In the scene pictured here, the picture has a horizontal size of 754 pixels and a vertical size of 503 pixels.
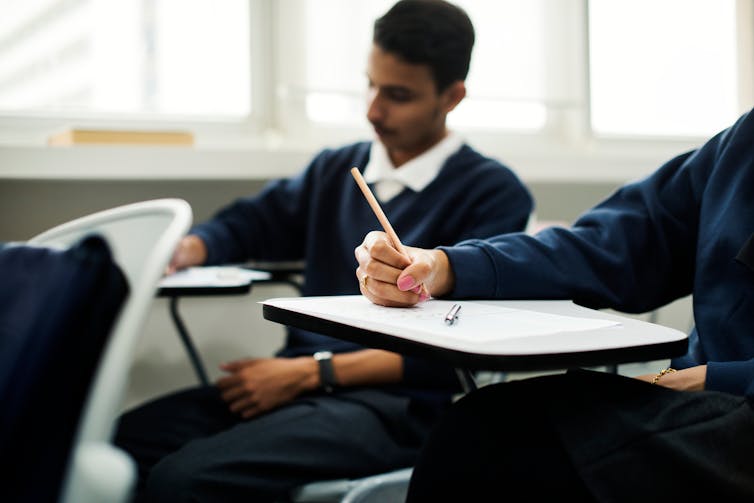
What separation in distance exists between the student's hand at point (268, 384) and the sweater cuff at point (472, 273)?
1.44ft

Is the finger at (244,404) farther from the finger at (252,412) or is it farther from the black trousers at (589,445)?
the black trousers at (589,445)

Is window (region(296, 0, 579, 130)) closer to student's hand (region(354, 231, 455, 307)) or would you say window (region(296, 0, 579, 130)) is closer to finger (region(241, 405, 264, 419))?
finger (region(241, 405, 264, 419))

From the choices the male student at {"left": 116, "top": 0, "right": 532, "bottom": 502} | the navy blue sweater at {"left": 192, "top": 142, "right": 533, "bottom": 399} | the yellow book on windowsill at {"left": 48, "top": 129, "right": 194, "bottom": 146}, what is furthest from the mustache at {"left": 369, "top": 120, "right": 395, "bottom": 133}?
the yellow book on windowsill at {"left": 48, "top": 129, "right": 194, "bottom": 146}

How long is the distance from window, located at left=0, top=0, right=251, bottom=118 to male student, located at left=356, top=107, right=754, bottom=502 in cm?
151

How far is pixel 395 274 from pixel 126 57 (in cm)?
166

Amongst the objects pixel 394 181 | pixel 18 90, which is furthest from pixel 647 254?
pixel 18 90

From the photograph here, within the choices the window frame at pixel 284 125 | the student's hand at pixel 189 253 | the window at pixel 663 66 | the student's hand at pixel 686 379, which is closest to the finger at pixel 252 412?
the student's hand at pixel 189 253

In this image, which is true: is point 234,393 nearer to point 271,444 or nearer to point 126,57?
point 271,444

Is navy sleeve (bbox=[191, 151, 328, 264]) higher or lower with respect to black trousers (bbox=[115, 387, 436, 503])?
higher

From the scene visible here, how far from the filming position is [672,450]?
759mm

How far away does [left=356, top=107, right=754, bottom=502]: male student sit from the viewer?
0.77 m

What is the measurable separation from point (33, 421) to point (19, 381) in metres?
0.04

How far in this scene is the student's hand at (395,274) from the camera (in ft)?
3.27

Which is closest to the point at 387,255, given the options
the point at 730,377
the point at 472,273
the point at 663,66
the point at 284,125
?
the point at 472,273
